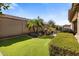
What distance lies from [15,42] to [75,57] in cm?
228

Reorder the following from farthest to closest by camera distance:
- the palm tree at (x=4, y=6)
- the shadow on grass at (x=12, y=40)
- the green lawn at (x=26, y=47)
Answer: the shadow on grass at (x=12, y=40) < the palm tree at (x=4, y=6) < the green lawn at (x=26, y=47)

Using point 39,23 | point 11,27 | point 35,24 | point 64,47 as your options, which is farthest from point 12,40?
point 64,47

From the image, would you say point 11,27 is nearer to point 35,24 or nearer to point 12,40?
point 12,40

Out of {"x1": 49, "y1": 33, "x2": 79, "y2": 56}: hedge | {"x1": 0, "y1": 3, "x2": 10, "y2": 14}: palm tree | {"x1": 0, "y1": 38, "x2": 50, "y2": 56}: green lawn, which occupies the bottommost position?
{"x1": 0, "y1": 38, "x2": 50, "y2": 56}: green lawn

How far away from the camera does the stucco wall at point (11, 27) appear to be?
675 centimetres

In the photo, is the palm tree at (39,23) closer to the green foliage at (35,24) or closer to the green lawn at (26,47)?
the green foliage at (35,24)

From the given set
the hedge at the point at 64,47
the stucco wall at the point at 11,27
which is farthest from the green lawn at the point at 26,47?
the hedge at the point at 64,47

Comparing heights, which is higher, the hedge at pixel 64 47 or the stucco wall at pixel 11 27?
the stucco wall at pixel 11 27

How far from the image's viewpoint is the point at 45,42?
6.25 meters

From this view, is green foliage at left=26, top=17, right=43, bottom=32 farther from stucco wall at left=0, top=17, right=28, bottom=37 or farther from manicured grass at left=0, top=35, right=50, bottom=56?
manicured grass at left=0, top=35, right=50, bottom=56

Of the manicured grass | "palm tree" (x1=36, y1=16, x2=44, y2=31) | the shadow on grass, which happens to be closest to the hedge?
the manicured grass

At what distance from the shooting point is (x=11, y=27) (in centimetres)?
701

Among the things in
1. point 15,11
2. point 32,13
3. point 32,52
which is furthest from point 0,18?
point 32,52

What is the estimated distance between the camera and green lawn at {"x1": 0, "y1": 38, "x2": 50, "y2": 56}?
6.08 metres
